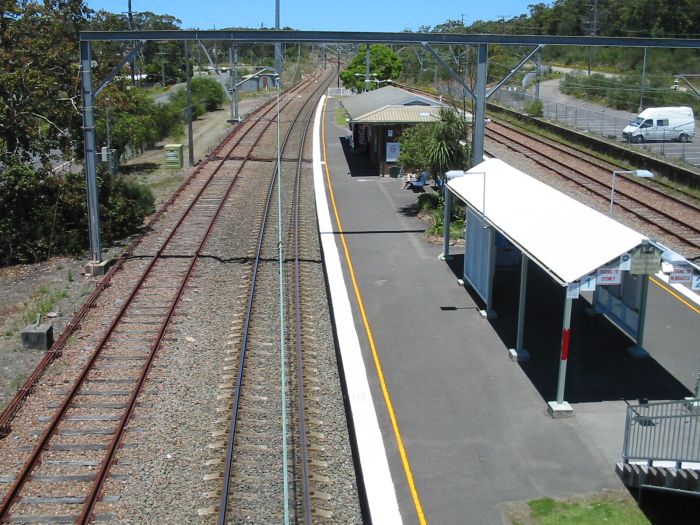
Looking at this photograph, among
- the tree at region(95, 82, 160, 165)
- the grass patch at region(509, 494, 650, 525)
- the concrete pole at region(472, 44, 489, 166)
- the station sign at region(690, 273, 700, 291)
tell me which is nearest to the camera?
the grass patch at region(509, 494, 650, 525)

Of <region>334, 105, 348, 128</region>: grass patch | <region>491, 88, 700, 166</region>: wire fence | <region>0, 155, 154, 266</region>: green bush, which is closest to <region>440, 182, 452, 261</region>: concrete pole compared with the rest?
<region>0, 155, 154, 266</region>: green bush

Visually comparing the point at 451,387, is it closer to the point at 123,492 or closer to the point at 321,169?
the point at 123,492

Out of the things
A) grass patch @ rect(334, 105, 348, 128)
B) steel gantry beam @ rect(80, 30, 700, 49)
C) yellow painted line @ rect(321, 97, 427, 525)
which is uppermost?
steel gantry beam @ rect(80, 30, 700, 49)

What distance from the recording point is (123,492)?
9062 mm

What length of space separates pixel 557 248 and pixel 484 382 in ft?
7.77

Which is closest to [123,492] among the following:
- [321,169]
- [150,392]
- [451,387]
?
[150,392]

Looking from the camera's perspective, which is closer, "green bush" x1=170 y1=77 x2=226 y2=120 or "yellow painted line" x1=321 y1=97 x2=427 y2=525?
"yellow painted line" x1=321 y1=97 x2=427 y2=525

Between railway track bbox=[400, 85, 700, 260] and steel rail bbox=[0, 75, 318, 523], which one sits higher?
railway track bbox=[400, 85, 700, 260]

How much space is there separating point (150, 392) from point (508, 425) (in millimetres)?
5333

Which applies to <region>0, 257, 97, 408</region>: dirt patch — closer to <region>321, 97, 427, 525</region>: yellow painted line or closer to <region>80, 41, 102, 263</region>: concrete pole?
<region>80, 41, 102, 263</region>: concrete pole

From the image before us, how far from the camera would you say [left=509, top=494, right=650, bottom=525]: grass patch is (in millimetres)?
8461

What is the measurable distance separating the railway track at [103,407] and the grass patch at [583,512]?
475cm

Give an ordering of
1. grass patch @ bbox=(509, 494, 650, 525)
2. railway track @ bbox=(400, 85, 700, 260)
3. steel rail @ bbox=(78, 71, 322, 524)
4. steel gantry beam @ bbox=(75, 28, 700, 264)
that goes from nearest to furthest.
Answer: grass patch @ bbox=(509, 494, 650, 525) < steel rail @ bbox=(78, 71, 322, 524) < steel gantry beam @ bbox=(75, 28, 700, 264) < railway track @ bbox=(400, 85, 700, 260)

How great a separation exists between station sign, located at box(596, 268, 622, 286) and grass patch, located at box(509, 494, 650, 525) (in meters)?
2.92
